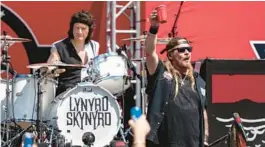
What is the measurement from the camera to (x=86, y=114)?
7398 mm

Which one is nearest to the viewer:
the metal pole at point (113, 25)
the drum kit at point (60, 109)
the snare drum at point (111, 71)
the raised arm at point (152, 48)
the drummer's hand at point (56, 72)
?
the raised arm at point (152, 48)

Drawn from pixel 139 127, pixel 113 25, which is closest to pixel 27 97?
pixel 113 25

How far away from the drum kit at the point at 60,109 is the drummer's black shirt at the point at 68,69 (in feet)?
0.30

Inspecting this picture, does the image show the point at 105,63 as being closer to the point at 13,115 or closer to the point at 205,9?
the point at 13,115

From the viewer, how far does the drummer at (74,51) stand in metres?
7.39

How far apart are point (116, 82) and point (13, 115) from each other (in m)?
1.21

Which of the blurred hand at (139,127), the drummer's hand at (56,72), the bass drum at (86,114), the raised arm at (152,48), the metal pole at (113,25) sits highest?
the metal pole at (113,25)

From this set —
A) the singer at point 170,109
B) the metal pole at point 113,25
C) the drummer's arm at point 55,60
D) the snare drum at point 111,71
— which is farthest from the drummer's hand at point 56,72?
the singer at point 170,109

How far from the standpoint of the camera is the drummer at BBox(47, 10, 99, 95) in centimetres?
739

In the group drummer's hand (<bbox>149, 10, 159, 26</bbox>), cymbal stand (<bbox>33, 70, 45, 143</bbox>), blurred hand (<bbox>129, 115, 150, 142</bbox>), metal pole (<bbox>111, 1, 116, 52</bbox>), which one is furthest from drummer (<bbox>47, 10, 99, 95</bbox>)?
blurred hand (<bbox>129, 115, 150, 142</bbox>)

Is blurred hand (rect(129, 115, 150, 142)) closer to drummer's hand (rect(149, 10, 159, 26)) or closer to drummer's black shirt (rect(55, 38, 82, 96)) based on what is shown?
drummer's hand (rect(149, 10, 159, 26))

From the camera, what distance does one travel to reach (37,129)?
7.17 metres

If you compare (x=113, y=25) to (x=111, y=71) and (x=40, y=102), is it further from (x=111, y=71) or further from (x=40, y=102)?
(x=40, y=102)

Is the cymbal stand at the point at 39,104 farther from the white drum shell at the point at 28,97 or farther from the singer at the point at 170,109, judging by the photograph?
the singer at the point at 170,109
